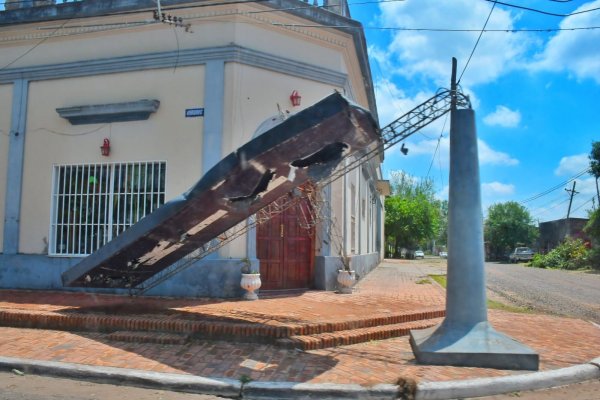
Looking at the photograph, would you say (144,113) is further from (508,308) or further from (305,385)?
(508,308)

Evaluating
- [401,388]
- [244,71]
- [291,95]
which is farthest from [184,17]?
[401,388]

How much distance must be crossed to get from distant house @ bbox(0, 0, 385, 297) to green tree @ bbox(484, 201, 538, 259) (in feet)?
155

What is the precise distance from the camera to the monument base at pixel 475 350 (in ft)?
17.0

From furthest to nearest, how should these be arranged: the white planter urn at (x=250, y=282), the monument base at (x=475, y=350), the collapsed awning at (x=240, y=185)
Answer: the white planter urn at (x=250, y=282) < the collapsed awning at (x=240, y=185) < the monument base at (x=475, y=350)

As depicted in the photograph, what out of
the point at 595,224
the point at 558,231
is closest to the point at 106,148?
the point at 595,224

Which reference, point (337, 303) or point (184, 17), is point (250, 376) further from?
point (184, 17)

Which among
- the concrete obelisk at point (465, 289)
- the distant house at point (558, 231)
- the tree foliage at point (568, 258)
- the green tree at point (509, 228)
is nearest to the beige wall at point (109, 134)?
the concrete obelisk at point (465, 289)

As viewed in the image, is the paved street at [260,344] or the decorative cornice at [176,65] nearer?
the paved street at [260,344]

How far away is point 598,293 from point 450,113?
11.9m

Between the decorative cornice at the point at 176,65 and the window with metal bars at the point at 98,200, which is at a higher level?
the decorative cornice at the point at 176,65

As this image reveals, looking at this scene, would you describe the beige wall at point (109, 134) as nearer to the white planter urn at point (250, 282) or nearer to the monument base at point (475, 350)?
the white planter urn at point (250, 282)

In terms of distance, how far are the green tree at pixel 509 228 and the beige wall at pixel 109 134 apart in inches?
1963

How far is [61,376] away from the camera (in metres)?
5.14

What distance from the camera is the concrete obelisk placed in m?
5.26
